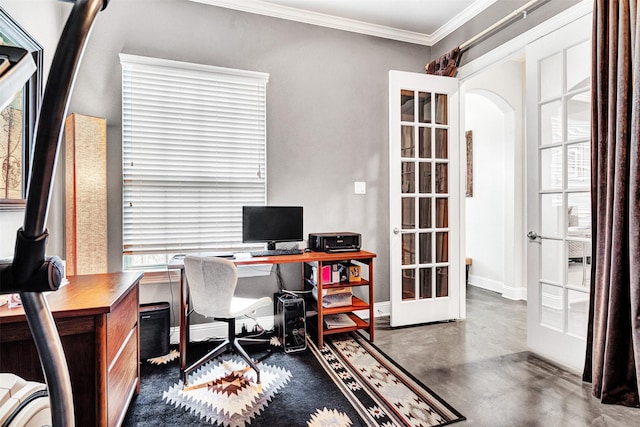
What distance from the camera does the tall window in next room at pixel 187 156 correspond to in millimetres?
2641

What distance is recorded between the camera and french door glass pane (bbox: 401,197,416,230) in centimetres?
313

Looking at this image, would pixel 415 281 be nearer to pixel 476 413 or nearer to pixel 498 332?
pixel 498 332

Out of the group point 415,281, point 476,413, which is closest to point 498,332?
point 415,281

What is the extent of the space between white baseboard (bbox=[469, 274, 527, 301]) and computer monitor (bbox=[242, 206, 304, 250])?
282cm

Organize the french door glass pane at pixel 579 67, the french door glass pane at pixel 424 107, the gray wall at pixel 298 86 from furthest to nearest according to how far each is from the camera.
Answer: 1. the french door glass pane at pixel 424 107
2. the gray wall at pixel 298 86
3. the french door glass pane at pixel 579 67

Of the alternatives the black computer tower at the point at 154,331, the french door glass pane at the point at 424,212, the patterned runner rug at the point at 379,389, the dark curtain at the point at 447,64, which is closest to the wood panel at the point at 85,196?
the black computer tower at the point at 154,331

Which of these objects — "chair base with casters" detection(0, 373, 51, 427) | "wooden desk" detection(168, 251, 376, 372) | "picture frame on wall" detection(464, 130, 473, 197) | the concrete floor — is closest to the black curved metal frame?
"chair base with casters" detection(0, 373, 51, 427)

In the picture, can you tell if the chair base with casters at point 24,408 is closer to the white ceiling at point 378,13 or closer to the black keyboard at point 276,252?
the black keyboard at point 276,252

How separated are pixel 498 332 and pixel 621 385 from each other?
1.07 meters

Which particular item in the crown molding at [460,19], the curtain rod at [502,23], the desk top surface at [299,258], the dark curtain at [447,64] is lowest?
the desk top surface at [299,258]

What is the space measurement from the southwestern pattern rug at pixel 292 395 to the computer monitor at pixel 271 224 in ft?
2.99

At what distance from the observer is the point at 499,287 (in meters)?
4.26

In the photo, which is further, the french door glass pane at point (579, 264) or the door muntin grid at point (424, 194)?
the door muntin grid at point (424, 194)

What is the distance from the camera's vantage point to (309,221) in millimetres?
3139
